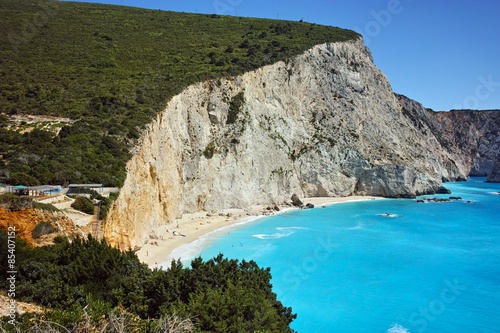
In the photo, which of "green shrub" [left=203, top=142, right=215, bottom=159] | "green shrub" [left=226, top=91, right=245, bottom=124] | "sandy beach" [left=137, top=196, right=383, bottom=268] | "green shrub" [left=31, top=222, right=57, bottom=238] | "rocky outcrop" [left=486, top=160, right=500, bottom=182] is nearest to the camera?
"green shrub" [left=31, top=222, right=57, bottom=238]

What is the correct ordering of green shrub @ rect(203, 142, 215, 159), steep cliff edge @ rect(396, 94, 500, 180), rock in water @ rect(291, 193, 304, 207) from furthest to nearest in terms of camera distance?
steep cliff edge @ rect(396, 94, 500, 180)
rock in water @ rect(291, 193, 304, 207)
green shrub @ rect(203, 142, 215, 159)

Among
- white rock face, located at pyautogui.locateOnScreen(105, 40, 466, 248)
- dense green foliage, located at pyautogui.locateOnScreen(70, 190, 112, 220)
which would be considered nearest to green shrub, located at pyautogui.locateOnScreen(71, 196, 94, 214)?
dense green foliage, located at pyautogui.locateOnScreen(70, 190, 112, 220)

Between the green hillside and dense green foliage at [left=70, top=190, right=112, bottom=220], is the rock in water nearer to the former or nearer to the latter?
the green hillside

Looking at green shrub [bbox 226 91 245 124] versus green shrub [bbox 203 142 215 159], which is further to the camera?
green shrub [bbox 226 91 245 124]

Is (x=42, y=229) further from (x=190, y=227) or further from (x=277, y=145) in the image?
(x=277, y=145)

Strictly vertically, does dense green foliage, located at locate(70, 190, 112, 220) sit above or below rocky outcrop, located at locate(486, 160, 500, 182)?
above
